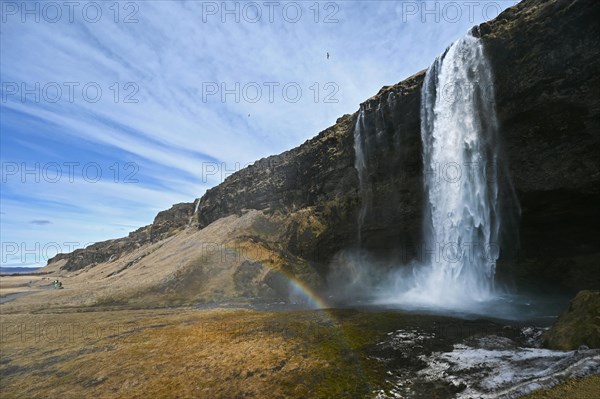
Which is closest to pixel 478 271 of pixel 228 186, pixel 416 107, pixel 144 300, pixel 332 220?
pixel 416 107

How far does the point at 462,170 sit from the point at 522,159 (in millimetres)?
5672

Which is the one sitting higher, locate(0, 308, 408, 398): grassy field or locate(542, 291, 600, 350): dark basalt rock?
locate(542, 291, 600, 350): dark basalt rock

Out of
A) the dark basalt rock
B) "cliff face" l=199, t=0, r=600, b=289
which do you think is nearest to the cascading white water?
"cliff face" l=199, t=0, r=600, b=289

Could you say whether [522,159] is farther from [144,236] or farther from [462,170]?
[144,236]

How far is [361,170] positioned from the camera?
5394 centimetres

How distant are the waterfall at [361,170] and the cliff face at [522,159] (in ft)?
1.47

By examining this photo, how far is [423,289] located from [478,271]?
7.37m

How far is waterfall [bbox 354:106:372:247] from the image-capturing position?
52219 mm

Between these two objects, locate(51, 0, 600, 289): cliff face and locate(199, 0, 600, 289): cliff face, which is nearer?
locate(199, 0, 600, 289): cliff face

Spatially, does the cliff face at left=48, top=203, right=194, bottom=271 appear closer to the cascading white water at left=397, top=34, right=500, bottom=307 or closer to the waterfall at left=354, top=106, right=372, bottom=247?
the waterfall at left=354, top=106, right=372, bottom=247

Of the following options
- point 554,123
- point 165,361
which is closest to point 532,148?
point 554,123

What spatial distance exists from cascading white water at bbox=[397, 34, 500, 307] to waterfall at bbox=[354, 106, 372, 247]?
11957mm

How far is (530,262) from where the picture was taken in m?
39.1

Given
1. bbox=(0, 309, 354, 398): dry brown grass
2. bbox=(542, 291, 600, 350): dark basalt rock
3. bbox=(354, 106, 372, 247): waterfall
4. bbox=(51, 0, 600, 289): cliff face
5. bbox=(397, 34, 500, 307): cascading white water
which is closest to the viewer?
bbox=(542, 291, 600, 350): dark basalt rock
